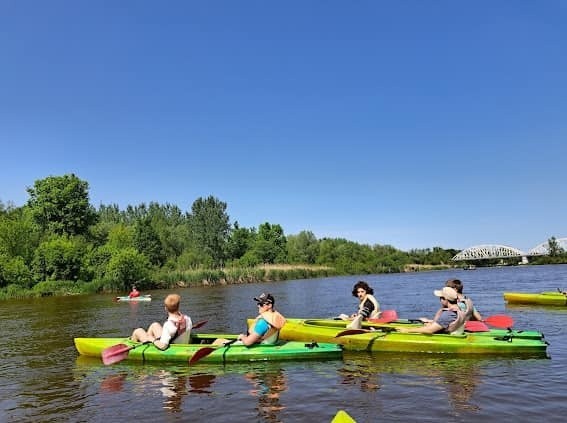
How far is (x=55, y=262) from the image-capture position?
46688 mm

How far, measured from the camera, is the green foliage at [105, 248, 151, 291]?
45750 mm

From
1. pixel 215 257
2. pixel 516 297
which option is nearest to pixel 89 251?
pixel 215 257

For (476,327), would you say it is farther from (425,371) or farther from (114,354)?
(114,354)

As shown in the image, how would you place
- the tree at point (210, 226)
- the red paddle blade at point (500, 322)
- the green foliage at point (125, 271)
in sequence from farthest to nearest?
1. the tree at point (210, 226)
2. the green foliage at point (125, 271)
3. the red paddle blade at point (500, 322)

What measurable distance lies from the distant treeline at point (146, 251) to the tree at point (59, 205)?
12cm

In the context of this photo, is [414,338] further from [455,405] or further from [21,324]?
[21,324]

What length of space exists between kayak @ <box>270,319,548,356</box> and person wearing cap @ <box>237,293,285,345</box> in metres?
2.06

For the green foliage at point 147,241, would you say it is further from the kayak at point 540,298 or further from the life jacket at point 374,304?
the life jacket at point 374,304

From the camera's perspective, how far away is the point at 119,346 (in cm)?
1038

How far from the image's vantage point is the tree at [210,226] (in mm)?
77438

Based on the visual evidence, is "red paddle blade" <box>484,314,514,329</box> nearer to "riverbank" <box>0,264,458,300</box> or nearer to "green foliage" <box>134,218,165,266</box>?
"riverbank" <box>0,264,458,300</box>

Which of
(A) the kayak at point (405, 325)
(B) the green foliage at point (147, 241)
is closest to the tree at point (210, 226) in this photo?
(B) the green foliage at point (147, 241)

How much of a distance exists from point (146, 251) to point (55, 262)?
55.4 ft

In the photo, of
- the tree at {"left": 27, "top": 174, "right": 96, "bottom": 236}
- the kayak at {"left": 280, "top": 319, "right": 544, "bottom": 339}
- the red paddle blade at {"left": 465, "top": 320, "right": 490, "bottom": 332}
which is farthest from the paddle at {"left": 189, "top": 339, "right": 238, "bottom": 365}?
the tree at {"left": 27, "top": 174, "right": 96, "bottom": 236}
